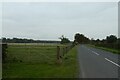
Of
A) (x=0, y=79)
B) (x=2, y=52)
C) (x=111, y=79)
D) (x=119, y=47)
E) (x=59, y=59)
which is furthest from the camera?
(x=119, y=47)

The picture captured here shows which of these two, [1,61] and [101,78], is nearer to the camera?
[101,78]

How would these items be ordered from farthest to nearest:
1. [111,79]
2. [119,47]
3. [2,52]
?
[119,47]
[2,52]
[111,79]

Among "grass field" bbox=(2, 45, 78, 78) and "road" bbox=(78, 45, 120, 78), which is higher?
"grass field" bbox=(2, 45, 78, 78)

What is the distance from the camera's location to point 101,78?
1138 centimetres

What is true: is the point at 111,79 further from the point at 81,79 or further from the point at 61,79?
the point at 61,79

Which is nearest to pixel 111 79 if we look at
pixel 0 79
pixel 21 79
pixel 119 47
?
pixel 21 79

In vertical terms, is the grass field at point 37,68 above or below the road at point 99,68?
above

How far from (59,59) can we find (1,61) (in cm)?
412

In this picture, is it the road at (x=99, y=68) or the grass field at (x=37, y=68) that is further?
the road at (x=99, y=68)

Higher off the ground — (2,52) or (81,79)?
(2,52)

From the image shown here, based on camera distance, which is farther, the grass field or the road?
the road

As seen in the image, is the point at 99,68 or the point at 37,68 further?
the point at 99,68

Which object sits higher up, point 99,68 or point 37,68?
point 37,68

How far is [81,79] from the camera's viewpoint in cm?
1114
